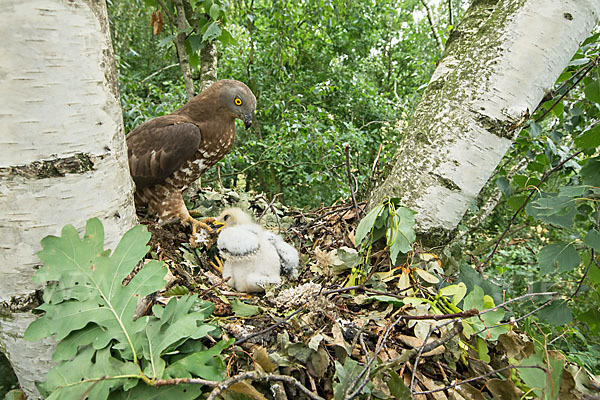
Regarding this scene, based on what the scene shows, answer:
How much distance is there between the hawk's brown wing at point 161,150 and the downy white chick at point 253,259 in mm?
529

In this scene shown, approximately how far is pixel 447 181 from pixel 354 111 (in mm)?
4725

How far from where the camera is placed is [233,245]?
5.39 ft

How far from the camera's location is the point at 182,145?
193 cm

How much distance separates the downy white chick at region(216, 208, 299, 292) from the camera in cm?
161

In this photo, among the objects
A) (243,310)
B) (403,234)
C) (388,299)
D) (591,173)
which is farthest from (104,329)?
(591,173)

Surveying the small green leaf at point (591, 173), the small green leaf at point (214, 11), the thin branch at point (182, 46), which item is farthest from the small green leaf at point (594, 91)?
the thin branch at point (182, 46)

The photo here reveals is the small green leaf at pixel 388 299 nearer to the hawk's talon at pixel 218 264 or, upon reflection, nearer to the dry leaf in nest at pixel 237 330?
the dry leaf in nest at pixel 237 330

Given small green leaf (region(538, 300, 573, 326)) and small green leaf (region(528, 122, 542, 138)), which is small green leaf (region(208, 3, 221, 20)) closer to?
small green leaf (region(528, 122, 542, 138))

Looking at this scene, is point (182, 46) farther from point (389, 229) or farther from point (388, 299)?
point (388, 299)

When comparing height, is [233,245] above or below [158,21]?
below

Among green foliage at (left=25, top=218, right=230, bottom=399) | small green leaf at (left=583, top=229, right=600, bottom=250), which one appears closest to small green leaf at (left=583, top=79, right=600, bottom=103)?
small green leaf at (left=583, top=229, right=600, bottom=250)

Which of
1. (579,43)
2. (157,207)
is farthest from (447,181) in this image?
(157,207)

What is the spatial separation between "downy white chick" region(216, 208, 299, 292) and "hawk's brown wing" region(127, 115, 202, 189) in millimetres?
529

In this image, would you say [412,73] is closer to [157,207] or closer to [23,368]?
[157,207]
